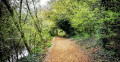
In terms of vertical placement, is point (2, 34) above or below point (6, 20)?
below

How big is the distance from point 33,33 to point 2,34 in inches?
87.4

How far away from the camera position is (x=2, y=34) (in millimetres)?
3939

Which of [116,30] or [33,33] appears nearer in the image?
[116,30]

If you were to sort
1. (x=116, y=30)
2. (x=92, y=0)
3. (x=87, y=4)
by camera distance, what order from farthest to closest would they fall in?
(x=87, y=4) → (x=92, y=0) → (x=116, y=30)

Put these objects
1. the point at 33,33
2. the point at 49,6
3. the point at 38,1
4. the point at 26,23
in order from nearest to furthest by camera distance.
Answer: the point at 26,23
the point at 33,33
the point at 38,1
the point at 49,6

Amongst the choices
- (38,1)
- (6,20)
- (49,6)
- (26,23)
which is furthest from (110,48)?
(49,6)

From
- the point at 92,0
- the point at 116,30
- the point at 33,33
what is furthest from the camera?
the point at 33,33

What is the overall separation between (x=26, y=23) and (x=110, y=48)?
21.1ft

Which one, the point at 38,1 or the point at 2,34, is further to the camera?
the point at 38,1

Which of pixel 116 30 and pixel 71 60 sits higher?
pixel 116 30

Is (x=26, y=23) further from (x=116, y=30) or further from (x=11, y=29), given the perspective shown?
(x=116, y=30)

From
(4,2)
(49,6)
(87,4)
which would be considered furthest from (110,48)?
(49,6)

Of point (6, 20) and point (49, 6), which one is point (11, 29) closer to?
point (6, 20)

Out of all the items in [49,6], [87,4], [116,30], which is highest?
[49,6]
